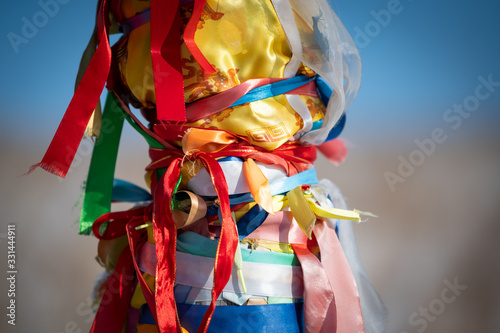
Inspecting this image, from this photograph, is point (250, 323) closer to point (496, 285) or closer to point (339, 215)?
point (339, 215)

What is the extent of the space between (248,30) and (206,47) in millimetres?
68

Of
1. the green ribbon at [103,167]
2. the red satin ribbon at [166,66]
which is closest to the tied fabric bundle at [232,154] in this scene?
the red satin ribbon at [166,66]

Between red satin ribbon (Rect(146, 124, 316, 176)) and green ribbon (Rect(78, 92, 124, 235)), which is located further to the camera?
green ribbon (Rect(78, 92, 124, 235))

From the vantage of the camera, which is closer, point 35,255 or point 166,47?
point 166,47

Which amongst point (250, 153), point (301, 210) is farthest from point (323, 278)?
point (250, 153)

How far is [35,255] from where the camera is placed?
1.75 metres

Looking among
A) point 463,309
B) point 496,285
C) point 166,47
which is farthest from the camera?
point 496,285

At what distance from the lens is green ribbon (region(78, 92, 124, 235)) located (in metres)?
0.80

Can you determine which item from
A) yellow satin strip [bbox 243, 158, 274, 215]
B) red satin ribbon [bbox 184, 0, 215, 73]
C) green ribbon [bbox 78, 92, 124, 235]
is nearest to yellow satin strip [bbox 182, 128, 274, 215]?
yellow satin strip [bbox 243, 158, 274, 215]

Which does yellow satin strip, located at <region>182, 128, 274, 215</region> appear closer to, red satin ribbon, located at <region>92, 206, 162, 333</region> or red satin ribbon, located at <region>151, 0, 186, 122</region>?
red satin ribbon, located at <region>151, 0, 186, 122</region>

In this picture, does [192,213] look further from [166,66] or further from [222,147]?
[166,66]

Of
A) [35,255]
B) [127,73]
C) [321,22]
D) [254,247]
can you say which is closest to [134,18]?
[127,73]

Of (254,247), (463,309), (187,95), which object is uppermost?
(187,95)

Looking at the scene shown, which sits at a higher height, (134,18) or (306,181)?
(134,18)
